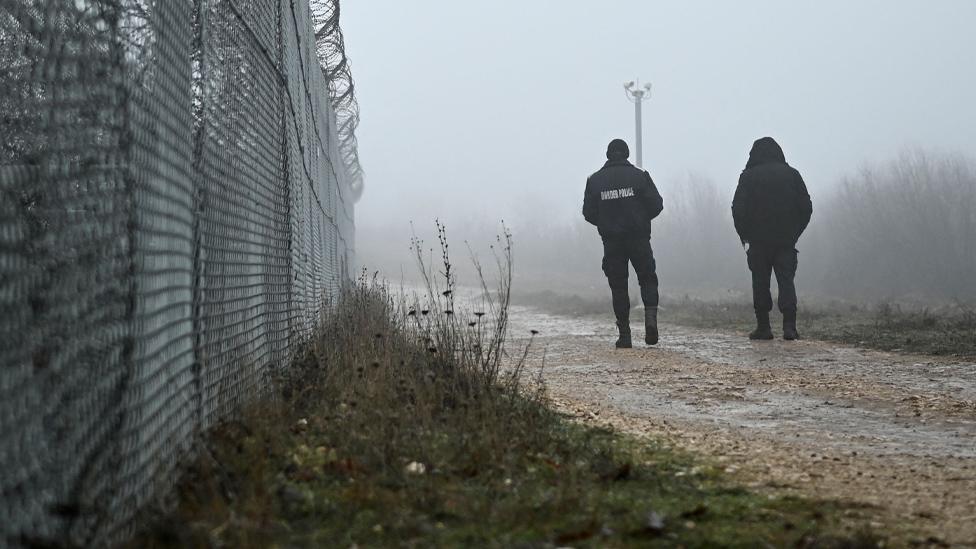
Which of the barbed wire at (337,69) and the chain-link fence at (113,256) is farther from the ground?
the barbed wire at (337,69)

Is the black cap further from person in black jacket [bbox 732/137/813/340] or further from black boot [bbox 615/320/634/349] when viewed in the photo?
black boot [bbox 615/320/634/349]

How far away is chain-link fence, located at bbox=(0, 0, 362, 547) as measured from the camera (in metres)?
2.36

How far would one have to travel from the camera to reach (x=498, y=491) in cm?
335

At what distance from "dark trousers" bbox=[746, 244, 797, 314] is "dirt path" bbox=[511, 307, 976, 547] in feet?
1.86

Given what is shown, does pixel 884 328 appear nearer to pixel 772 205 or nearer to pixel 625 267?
pixel 772 205

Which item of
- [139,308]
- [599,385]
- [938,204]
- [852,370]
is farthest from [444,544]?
[938,204]

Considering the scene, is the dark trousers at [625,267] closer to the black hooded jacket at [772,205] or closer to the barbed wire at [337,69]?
the black hooded jacket at [772,205]

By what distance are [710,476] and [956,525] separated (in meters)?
0.89

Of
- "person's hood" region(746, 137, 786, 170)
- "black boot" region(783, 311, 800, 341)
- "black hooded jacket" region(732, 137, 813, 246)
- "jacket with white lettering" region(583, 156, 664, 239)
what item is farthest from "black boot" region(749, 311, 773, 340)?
"person's hood" region(746, 137, 786, 170)

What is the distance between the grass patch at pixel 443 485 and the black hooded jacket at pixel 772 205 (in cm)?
668

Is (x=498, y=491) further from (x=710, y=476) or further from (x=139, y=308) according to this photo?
(x=139, y=308)

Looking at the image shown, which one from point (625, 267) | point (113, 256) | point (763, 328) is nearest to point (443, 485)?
point (113, 256)

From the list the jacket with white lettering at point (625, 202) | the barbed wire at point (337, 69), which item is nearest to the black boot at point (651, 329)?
the jacket with white lettering at point (625, 202)

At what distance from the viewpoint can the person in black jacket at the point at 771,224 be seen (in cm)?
1091
